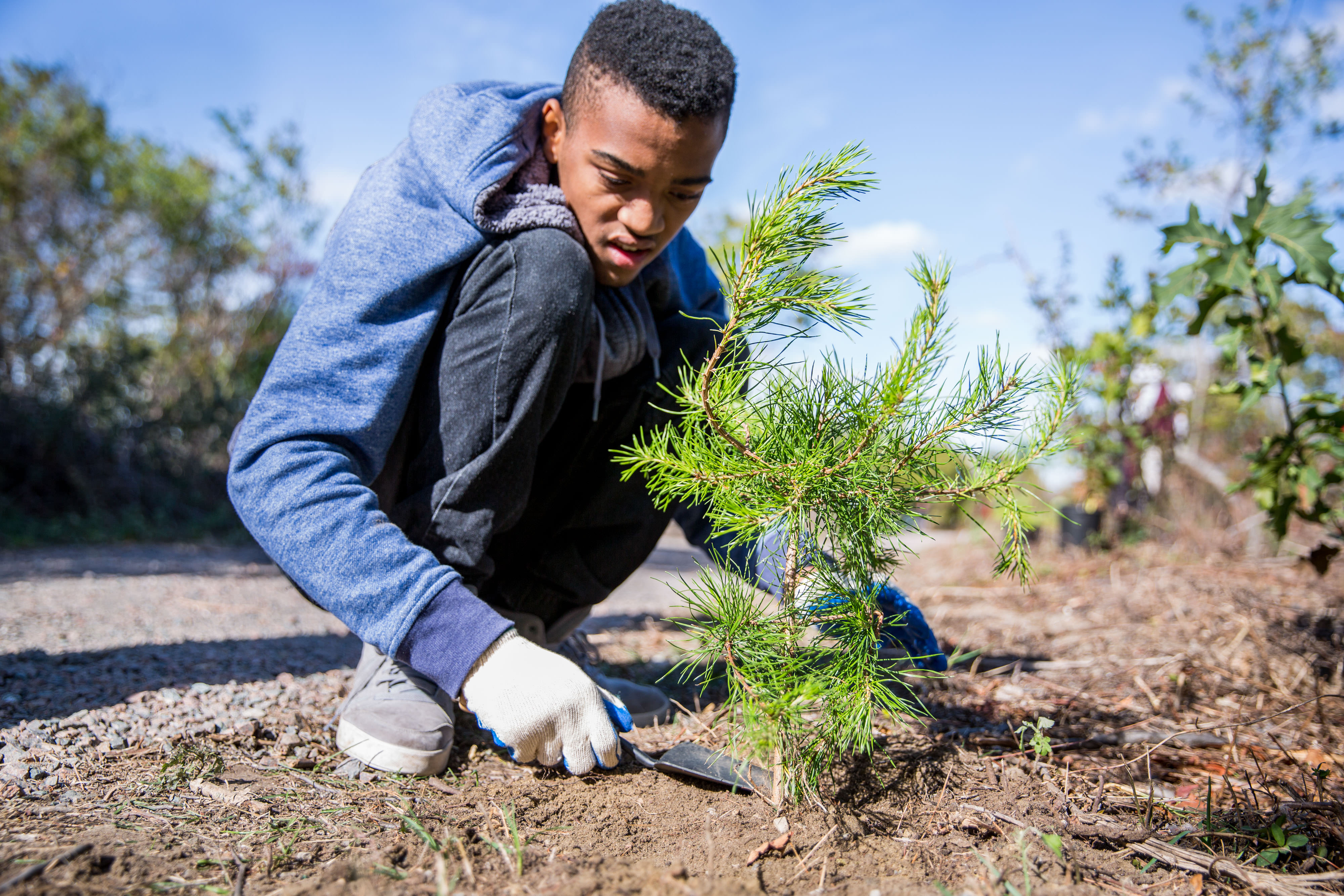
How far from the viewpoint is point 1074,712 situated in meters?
1.94

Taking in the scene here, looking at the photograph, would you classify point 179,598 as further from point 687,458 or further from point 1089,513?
point 1089,513

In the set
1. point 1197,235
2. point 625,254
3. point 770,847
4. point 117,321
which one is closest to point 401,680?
point 770,847

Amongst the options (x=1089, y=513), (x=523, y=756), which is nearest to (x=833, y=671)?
(x=523, y=756)

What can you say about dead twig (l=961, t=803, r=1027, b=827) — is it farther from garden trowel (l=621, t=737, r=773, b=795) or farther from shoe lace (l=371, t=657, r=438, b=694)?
shoe lace (l=371, t=657, r=438, b=694)

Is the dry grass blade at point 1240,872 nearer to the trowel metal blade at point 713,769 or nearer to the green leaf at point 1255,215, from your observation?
the trowel metal blade at point 713,769

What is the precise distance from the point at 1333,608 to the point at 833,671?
Result: 248 cm

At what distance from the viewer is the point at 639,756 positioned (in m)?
1.49

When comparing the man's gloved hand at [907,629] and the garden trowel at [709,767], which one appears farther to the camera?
the man's gloved hand at [907,629]

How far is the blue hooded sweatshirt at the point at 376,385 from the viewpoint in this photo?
4.46ft

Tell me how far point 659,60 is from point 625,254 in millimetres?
414

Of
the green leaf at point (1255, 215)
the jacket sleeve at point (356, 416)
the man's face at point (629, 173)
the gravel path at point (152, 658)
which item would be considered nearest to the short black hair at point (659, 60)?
the man's face at point (629, 173)

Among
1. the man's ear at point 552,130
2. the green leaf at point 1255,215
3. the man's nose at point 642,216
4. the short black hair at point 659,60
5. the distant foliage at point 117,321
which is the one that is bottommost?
the distant foliage at point 117,321

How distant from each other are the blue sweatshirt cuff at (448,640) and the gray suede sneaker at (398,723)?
0.57 feet

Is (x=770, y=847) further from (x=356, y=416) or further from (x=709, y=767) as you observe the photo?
(x=356, y=416)
